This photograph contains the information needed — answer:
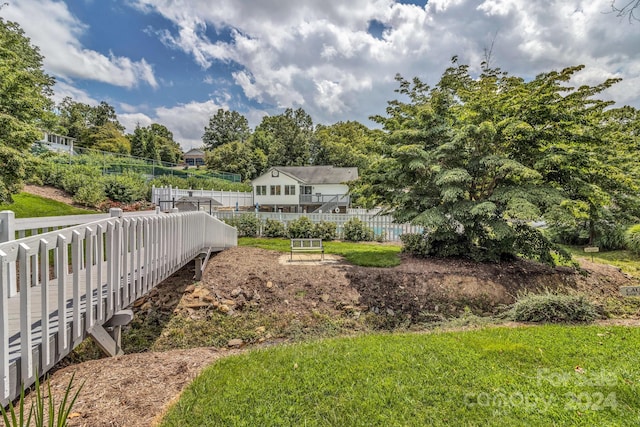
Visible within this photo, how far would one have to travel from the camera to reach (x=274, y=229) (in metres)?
14.0

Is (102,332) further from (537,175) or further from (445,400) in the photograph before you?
(537,175)

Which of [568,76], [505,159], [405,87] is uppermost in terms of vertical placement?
[405,87]

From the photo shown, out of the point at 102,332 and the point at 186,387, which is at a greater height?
the point at 102,332

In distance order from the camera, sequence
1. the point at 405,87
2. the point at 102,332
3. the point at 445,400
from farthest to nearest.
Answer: the point at 405,87
the point at 102,332
the point at 445,400

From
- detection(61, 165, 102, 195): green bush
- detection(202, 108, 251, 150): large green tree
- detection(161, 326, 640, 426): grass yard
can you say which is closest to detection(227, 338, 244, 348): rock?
detection(161, 326, 640, 426): grass yard

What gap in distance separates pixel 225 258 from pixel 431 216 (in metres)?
5.98

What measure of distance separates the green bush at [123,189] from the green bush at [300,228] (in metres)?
12.5

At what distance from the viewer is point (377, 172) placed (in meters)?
8.84

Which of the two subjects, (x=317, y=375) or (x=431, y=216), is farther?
(x=431, y=216)

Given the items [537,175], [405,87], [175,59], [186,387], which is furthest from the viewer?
[175,59]

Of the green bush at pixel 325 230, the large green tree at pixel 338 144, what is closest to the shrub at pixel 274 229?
the green bush at pixel 325 230

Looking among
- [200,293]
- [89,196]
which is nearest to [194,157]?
[89,196]

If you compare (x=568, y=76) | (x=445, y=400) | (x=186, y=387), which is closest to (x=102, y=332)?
(x=186, y=387)

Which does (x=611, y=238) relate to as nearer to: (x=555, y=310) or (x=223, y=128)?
(x=555, y=310)
